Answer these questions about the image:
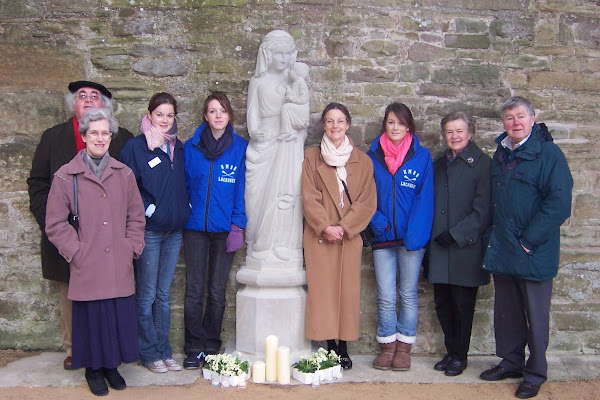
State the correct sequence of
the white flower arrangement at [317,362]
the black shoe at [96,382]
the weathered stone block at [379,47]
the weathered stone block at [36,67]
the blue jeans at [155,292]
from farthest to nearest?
the weathered stone block at [379,47] → the weathered stone block at [36,67] → the blue jeans at [155,292] → the white flower arrangement at [317,362] → the black shoe at [96,382]

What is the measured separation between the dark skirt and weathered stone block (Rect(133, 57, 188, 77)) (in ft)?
6.26

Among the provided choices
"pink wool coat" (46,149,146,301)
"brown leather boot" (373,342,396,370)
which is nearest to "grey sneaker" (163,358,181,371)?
"pink wool coat" (46,149,146,301)

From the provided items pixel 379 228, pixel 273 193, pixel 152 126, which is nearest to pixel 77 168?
pixel 152 126

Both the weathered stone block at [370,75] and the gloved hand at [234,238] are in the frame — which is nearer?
the gloved hand at [234,238]

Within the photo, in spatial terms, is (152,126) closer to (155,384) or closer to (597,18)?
(155,384)

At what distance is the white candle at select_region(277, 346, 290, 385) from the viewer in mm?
4137

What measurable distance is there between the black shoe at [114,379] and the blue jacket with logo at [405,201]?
199cm

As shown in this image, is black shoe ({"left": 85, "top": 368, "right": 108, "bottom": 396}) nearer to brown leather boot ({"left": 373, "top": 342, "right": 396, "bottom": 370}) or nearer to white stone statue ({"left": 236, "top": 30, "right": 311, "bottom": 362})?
white stone statue ({"left": 236, "top": 30, "right": 311, "bottom": 362})

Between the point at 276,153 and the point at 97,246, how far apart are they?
1433 millimetres

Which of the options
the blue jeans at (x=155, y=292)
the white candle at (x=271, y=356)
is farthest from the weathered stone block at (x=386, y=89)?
the white candle at (x=271, y=356)

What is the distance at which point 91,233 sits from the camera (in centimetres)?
381

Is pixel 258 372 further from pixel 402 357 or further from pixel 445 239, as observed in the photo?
pixel 445 239

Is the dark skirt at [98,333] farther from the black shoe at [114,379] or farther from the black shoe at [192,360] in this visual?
the black shoe at [192,360]

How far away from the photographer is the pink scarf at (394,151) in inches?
176
